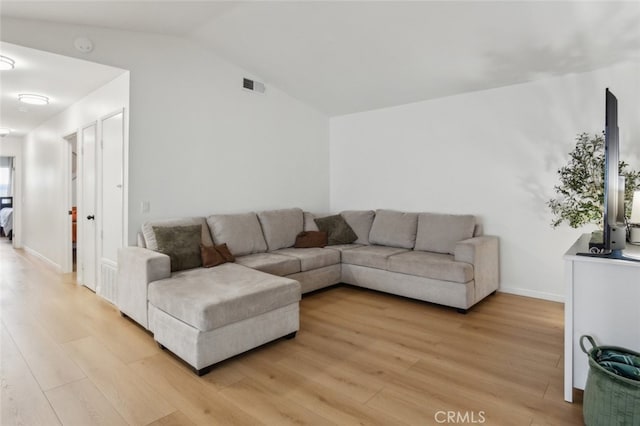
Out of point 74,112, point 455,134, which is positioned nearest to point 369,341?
point 455,134

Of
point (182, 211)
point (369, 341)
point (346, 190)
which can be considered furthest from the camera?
point (346, 190)

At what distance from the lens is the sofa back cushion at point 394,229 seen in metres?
4.49

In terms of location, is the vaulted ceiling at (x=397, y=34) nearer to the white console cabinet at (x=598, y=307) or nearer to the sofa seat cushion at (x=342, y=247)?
the white console cabinet at (x=598, y=307)

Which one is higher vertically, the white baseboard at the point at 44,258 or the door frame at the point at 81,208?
the door frame at the point at 81,208

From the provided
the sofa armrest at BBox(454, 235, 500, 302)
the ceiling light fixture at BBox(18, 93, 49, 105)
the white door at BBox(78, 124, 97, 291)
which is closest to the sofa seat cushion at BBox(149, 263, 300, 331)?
the sofa armrest at BBox(454, 235, 500, 302)

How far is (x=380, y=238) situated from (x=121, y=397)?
3.40m

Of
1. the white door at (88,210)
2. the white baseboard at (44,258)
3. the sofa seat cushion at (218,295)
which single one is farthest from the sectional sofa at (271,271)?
the white baseboard at (44,258)

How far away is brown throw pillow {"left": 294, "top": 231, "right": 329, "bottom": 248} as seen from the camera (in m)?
4.59

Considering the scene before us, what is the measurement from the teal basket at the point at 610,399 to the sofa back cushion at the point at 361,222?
10.7 ft

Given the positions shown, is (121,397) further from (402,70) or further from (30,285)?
(402,70)

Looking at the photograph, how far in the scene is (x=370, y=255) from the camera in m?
4.20

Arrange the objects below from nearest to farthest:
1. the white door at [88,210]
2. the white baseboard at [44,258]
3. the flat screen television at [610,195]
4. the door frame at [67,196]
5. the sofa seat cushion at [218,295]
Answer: the flat screen television at [610,195]
the sofa seat cushion at [218,295]
the white door at [88,210]
the door frame at [67,196]
the white baseboard at [44,258]

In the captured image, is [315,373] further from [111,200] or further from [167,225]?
[111,200]

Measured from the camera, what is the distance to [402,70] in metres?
4.03
